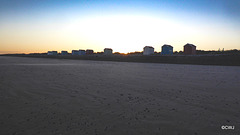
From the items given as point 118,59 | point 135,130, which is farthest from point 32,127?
point 118,59

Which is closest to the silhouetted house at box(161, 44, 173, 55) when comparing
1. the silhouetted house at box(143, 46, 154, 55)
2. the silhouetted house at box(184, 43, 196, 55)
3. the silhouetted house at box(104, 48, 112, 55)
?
the silhouetted house at box(184, 43, 196, 55)

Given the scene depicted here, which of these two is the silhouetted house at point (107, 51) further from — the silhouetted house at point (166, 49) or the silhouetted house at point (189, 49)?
the silhouetted house at point (189, 49)

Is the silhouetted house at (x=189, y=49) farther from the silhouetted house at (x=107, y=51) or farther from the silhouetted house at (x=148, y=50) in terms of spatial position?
the silhouetted house at (x=107, y=51)

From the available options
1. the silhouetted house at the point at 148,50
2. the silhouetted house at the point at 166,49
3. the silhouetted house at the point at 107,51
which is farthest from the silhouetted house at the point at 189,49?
the silhouetted house at the point at 107,51

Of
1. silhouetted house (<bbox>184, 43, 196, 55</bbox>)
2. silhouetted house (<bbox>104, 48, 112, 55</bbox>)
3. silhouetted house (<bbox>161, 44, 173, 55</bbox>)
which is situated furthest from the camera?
silhouetted house (<bbox>104, 48, 112, 55</bbox>)

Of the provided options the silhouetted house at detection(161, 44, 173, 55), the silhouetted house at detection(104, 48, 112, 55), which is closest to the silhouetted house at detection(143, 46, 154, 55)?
the silhouetted house at detection(161, 44, 173, 55)

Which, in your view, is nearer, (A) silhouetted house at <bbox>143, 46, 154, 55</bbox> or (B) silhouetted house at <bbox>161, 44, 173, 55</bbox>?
(B) silhouetted house at <bbox>161, 44, 173, 55</bbox>

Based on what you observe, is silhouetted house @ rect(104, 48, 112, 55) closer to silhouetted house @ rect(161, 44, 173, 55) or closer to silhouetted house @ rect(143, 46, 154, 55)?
silhouetted house @ rect(143, 46, 154, 55)

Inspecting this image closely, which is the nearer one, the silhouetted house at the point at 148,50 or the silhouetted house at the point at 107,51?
the silhouetted house at the point at 148,50

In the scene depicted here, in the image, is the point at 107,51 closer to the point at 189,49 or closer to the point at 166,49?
the point at 166,49

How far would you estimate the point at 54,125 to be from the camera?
4008 millimetres

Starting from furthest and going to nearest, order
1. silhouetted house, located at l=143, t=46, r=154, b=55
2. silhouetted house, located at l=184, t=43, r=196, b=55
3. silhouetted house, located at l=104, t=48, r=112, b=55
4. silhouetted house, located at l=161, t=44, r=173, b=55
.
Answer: silhouetted house, located at l=104, t=48, r=112, b=55
silhouetted house, located at l=143, t=46, r=154, b=55
silhouetted house, located at l=161, t=44, r=173, b=55
silhouetted house, located at l=184, t=43, r=196, b=55

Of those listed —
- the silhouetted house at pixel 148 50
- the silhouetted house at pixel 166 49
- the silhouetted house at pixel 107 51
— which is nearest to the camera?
the silhouetted house at pixel 166 49

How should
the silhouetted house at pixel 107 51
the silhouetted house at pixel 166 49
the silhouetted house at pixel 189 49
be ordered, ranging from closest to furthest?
the silhouetted house at pixel 189 49 < the silhouetted house at pixel 166 49 < the silhouetted house at pixel 107 51
